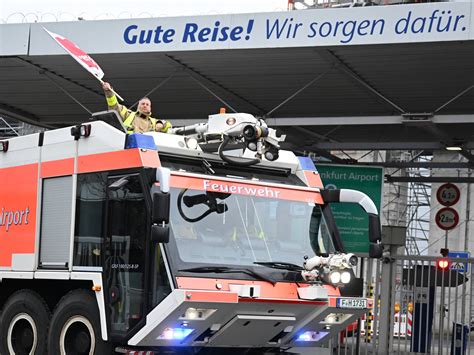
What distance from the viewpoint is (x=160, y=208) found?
30.2ft

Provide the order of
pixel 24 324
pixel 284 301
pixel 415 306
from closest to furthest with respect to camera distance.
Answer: pixel 284 301 → pixel 24 324 → pixel 415 306

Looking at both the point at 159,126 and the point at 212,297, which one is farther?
the point at 159,126

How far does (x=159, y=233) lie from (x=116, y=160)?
1.53m

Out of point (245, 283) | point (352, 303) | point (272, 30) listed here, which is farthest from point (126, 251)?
point (272, 30)

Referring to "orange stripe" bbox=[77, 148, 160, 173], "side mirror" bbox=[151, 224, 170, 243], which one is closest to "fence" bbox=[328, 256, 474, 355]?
"orange stripe" bbox=[77, 148, 160, 173]

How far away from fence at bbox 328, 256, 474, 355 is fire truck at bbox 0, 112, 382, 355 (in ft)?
15.7

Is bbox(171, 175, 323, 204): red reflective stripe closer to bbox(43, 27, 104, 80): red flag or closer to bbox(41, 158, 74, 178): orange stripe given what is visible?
bbox(41, 158, 74, 178): orange stripe

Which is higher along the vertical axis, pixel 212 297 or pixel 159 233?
pixel 159 233

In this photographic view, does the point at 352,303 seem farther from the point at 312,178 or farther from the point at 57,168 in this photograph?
the point at 57,168

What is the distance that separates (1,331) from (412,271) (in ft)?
23.4

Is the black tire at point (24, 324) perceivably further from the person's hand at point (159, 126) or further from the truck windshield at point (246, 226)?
the person's hand at point (159, 126)

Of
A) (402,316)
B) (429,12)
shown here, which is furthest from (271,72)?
(402,316)

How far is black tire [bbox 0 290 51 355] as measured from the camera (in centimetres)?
1119

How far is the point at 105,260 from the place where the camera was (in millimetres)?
10320
